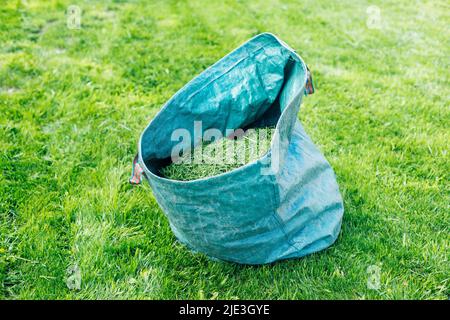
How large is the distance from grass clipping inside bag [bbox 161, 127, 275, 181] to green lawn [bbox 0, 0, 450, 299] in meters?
0.36

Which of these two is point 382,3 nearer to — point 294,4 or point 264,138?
point 294,4

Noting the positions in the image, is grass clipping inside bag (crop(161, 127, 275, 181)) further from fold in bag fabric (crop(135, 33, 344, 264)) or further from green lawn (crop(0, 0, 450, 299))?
green lawn (crop(0, 0, 450, 299))

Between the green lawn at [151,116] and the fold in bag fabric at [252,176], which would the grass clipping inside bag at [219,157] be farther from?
the green lawn at [151,116]

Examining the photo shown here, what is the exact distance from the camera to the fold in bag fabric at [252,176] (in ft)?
6.15

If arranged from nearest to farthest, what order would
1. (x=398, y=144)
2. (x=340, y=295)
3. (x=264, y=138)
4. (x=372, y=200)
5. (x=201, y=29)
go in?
(x=340, y=295)
(x=264, y=138)
(x=372, y=200)
(x=398, y=144)
(x=201, y=29)

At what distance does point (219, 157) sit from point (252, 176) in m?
0.58

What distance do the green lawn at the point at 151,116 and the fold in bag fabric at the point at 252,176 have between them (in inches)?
7.2

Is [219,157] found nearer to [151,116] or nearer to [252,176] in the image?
[252,176]

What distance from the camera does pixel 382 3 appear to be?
598cm

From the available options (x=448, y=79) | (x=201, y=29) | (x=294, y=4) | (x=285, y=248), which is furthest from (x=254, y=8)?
(x=285, y=248)

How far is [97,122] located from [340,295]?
2204mm

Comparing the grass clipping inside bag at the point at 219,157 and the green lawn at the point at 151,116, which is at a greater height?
the grass clipping inside bag at the point at 219,157

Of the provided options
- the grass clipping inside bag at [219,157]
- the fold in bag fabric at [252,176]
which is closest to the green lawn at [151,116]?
the fold in bag fabric at [252,176]

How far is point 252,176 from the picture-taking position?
1.82 meters
